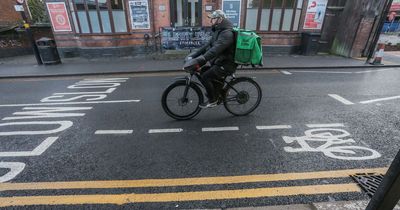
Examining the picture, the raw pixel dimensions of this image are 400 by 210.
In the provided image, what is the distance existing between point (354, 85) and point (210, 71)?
5.19m

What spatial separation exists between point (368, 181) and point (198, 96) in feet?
9.43

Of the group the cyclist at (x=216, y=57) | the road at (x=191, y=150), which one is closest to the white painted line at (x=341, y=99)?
the road at (x=191, y=150)

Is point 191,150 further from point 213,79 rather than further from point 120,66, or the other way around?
point 120,66

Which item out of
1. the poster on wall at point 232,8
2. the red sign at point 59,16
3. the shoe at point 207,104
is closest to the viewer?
the shoe at point 207,104

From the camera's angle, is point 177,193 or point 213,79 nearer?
point 177,193

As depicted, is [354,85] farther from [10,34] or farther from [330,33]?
[10,34]

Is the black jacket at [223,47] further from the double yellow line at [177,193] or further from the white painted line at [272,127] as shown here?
the double yellow line at [177,193]

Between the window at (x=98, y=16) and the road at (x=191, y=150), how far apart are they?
7.01m

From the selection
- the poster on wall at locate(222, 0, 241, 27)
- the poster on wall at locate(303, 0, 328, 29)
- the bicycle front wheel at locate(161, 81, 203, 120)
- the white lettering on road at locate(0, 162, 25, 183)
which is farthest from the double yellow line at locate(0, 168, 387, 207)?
the poster on wall at locate(303, 0, 328, 29)

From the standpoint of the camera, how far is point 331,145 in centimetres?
333

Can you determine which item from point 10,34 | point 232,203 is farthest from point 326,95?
point 10,34

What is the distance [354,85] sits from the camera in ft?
21.5

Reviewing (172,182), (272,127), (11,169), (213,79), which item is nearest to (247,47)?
(213,79)

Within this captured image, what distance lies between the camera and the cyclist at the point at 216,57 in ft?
12.2
